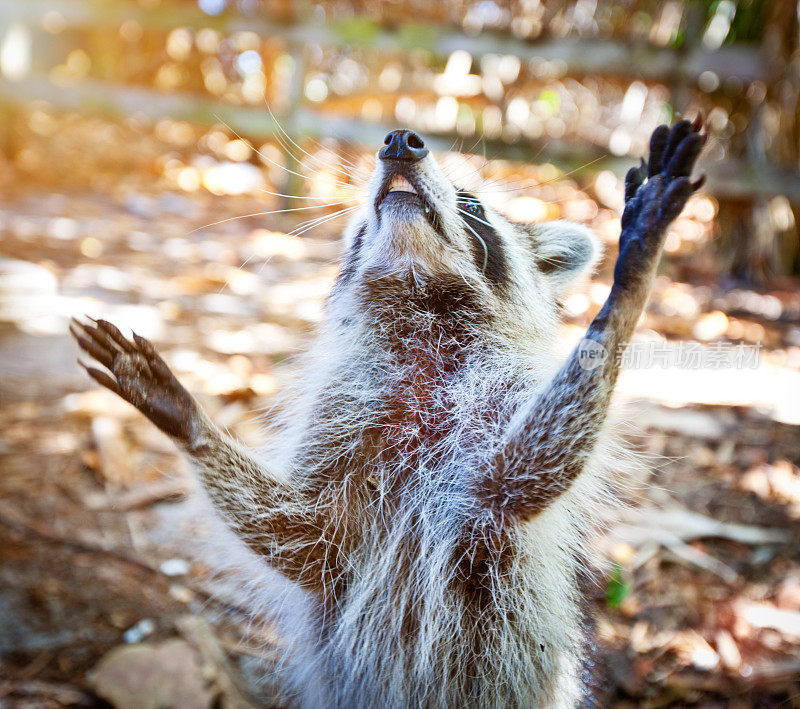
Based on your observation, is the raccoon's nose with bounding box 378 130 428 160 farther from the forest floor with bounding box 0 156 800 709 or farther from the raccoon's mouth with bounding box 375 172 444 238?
the forest floor with bounding box 0 156 800 709

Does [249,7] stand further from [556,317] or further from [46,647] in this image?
[46,647]

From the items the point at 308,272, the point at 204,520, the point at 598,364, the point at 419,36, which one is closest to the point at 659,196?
the point at 598,364

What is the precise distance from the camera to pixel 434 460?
2.22 meters

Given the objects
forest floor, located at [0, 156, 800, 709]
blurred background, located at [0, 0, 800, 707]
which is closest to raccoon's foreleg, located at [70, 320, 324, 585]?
blurred background, located at [0, 0, 800, 707]

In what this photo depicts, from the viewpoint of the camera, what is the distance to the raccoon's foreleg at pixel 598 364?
183cm

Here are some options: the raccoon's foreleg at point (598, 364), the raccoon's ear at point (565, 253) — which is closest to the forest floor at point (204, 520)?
the raccoon's ear at point (565, 253)

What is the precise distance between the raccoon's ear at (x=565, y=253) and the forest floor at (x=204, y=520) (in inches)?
20.4

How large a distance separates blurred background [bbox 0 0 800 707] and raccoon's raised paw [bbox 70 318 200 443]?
556 mm

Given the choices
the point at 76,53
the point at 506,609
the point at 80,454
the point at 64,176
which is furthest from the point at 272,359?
the point at 76,53

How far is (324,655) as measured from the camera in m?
2.28

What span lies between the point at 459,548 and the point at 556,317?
1093mm

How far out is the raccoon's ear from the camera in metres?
2.73

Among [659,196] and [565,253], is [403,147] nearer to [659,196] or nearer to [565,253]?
[659,196]

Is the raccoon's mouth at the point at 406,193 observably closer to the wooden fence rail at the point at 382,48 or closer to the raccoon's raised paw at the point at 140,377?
the raccoon's raised paw at the point at 140,377
